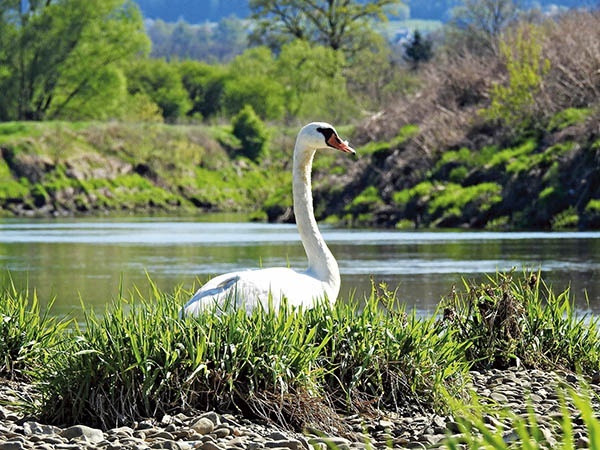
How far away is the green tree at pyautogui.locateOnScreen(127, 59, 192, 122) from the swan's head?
9188 centimetres

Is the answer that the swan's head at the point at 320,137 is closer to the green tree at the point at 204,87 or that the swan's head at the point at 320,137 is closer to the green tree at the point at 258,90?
the green tree at the point at 258,90

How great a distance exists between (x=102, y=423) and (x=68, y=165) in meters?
71.7

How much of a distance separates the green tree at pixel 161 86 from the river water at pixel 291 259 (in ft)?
215

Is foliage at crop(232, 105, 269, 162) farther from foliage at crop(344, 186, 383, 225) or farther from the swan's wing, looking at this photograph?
the swan's wing

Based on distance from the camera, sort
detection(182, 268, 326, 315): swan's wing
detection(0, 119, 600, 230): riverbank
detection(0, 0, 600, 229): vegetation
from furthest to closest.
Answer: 1. detection(0, 0, 600, 229): vegetation
2. detection(0, 119, 600, 230): riverbank
3. detection(182, 268, 326, 315): swan's wing

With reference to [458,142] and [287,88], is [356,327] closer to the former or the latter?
[458,142]

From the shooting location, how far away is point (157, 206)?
260 feet

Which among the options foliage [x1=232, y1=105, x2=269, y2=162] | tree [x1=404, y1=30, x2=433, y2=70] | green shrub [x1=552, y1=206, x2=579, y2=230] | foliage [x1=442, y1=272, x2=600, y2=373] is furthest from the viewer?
tree [x1=404, y1=30, x2=433, y2=70]

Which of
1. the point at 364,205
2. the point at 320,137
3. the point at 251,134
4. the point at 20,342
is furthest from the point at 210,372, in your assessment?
the point at 251,134

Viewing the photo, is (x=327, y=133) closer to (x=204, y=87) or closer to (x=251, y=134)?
(x=251, y=134)

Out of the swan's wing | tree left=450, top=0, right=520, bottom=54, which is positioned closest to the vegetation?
tree left=450, top=0, right=520, bottom=54

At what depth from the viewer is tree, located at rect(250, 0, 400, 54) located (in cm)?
9225

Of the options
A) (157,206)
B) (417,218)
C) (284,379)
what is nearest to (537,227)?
(417,218)

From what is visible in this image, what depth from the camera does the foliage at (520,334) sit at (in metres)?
10.8
